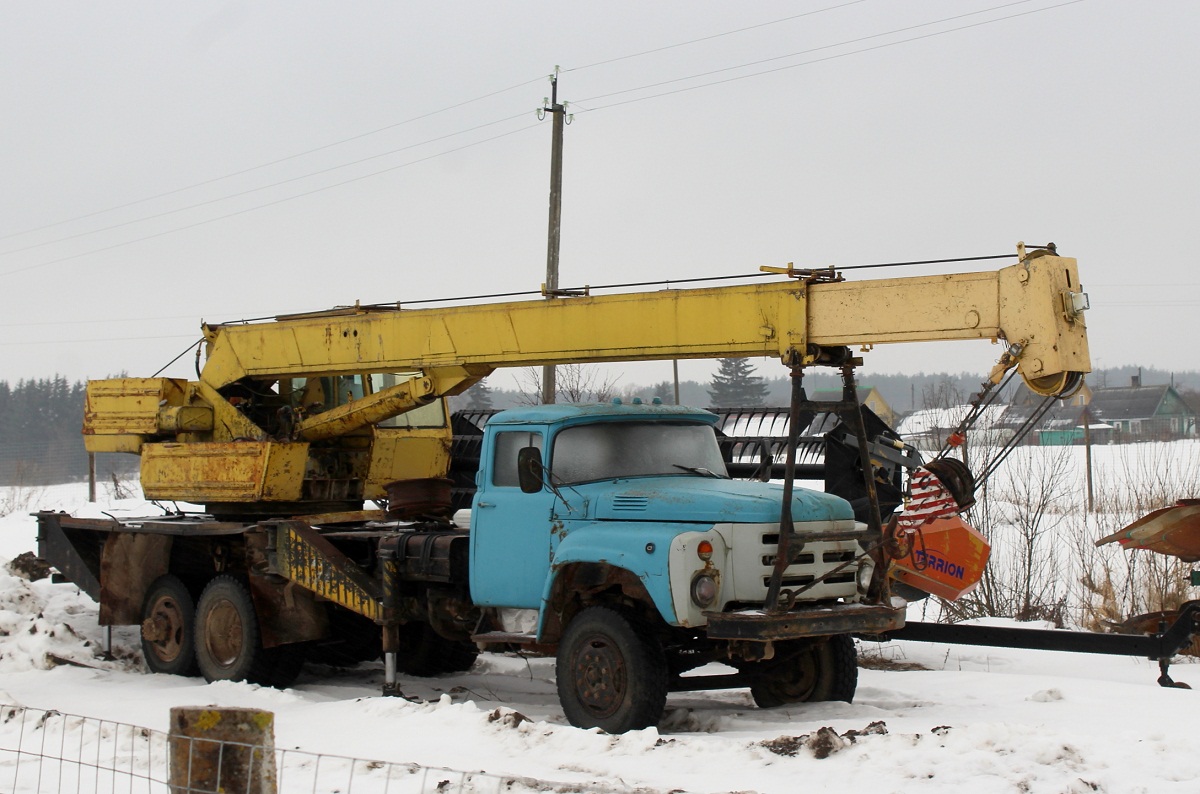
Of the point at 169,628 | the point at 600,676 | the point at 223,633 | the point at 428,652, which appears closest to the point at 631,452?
the point at 600,676

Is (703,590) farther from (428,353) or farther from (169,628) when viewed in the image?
(169,628)

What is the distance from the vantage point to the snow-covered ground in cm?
682

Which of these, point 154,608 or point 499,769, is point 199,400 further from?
point 499,769

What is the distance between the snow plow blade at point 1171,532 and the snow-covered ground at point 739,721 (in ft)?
3.30

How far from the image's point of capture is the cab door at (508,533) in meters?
9.47

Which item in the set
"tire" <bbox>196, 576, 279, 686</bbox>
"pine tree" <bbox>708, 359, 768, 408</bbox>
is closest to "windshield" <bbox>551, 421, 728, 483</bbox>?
"tire" <bbox>196, 576, 279, 686</bbox>

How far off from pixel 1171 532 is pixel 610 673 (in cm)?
535

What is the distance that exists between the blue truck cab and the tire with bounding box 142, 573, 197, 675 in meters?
3.76

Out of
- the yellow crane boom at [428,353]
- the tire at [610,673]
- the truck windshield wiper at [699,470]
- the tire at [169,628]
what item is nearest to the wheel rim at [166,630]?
the tire at [169,628]

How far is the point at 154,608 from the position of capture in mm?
12625

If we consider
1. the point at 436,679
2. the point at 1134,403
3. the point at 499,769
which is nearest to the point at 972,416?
the point at 499,769

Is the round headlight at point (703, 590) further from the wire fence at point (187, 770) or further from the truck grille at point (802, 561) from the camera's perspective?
the wire fence at point (187, 770)

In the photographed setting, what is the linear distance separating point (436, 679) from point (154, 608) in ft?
9.47

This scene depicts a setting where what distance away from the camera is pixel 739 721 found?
886 cm
